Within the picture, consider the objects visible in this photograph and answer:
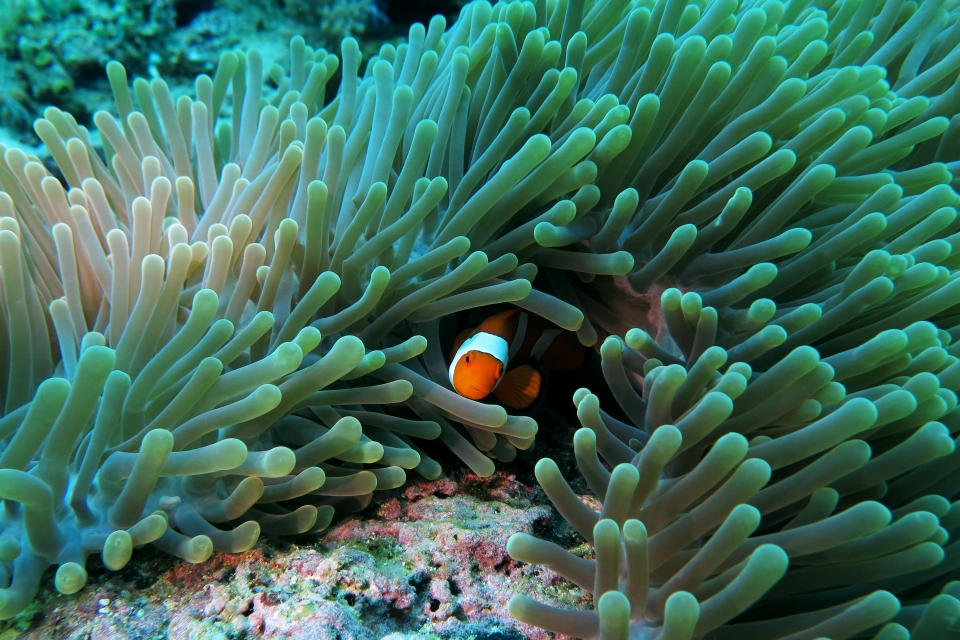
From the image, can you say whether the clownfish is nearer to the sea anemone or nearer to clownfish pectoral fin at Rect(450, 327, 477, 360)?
clownfish pectoral fin at Rect(450, 327, 477, 360)

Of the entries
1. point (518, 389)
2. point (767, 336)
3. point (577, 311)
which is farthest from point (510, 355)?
point (767, 336)

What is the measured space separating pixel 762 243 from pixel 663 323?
0.25m

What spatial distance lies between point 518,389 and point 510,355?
94 millimetres

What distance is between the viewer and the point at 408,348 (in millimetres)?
1053

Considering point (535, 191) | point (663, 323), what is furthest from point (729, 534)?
point (535, 191)

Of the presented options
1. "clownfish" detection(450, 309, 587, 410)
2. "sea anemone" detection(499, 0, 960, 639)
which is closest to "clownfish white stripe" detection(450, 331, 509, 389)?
"clownfish" detection(450, 309, 587, 410)

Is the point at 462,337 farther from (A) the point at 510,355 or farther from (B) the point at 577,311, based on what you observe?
(B) the point at 577,311

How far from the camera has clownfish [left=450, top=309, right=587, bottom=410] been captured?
44.8 inches

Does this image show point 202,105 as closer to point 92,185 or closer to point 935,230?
point 92,185

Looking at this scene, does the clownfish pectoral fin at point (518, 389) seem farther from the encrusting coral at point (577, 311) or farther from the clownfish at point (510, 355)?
the encrusting coral at point (577, 311)

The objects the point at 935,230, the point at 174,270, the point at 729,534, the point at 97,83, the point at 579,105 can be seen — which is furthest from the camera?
the point at 97,83

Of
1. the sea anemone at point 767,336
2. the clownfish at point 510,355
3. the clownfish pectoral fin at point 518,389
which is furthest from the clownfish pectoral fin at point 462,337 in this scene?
the sea anemone at point 767,336

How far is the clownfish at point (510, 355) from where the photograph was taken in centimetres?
114

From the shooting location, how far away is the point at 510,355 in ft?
4.41
